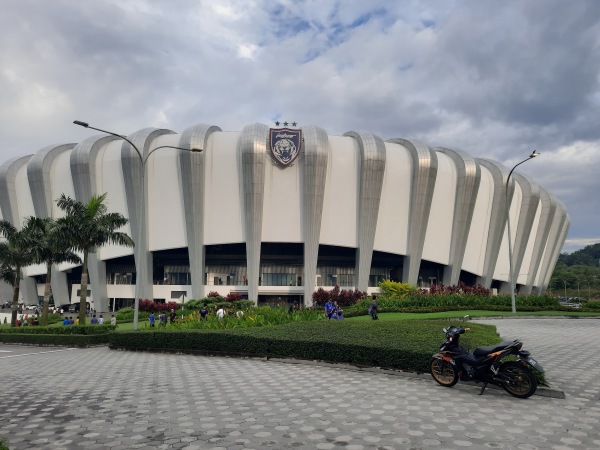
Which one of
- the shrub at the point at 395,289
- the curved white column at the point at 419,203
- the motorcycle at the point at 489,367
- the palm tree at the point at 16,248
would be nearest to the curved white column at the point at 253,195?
the shrub at the point at 395,289

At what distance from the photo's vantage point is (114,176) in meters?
54.9

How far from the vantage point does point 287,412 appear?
7.69 m

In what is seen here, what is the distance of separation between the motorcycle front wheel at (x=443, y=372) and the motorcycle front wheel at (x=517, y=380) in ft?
3.37

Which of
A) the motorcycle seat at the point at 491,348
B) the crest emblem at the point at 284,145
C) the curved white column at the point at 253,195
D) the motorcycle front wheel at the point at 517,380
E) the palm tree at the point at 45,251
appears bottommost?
the motorcycle front wheel at the point at 517,380

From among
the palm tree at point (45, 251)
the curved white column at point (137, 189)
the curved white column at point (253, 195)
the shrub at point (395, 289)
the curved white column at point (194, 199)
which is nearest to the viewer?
the palm tree at point (45, 251)

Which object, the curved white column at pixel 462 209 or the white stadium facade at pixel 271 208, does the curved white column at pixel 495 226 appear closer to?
the white stadium facade at pixel 271 208

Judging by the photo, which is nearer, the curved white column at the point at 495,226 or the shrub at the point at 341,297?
the shrub at the point at 341,297

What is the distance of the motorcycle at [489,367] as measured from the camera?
8.42 meters

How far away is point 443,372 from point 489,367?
1.15 m

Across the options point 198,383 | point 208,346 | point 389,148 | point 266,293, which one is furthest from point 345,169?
point 198,383

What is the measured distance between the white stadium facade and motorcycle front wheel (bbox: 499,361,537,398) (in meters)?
42.5

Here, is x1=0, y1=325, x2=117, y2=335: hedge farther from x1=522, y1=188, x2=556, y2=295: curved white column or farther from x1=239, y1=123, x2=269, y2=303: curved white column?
x1=522, y1=188, x2=556, y2=295: curved white column

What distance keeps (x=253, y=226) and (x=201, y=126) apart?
14.2 meters

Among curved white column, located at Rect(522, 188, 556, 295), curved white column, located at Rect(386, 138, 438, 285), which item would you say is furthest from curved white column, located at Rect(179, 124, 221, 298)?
curved white column, located at Rect(522, 188, 556, 295)
